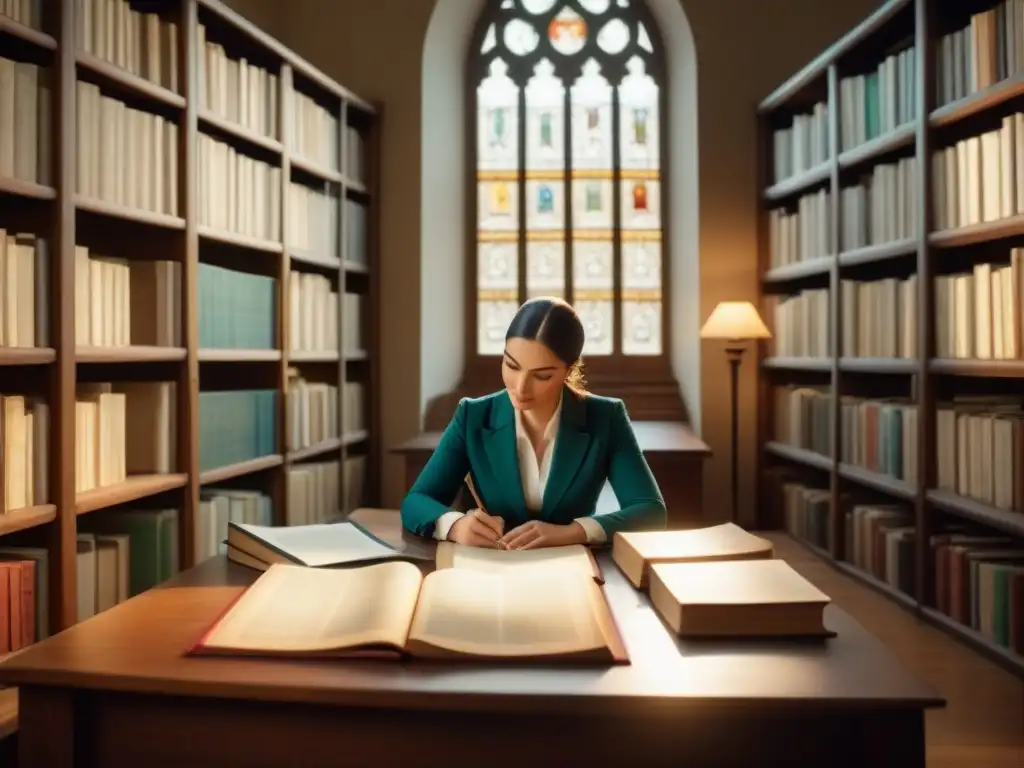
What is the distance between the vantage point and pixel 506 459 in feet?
6.68

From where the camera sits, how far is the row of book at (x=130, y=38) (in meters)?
2.84

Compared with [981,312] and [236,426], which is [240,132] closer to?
[236,426]

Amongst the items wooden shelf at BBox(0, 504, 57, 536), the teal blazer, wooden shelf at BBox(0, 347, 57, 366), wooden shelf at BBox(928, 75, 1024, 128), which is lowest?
wooden shelf at BBox(0, 504, 57, 536)

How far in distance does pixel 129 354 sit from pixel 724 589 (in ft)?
7.23

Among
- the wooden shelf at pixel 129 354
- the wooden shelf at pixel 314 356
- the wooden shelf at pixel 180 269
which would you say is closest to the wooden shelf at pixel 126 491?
the wooden shelf at pixel 180 269

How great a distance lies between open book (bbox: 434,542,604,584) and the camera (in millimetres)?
1524

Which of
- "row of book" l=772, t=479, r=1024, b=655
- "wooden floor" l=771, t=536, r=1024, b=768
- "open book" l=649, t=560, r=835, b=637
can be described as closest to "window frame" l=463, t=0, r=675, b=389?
"row of book" l=772, t=479, r=1024, b=655

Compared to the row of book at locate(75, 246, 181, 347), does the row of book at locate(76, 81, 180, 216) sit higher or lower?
higher

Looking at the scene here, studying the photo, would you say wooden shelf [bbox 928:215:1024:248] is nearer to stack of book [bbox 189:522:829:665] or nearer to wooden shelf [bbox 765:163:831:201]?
wooden shelf [bbox 765:163:831:201]

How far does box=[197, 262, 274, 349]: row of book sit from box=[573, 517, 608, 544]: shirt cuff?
81.4 inches

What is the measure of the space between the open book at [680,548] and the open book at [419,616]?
0.39 feet

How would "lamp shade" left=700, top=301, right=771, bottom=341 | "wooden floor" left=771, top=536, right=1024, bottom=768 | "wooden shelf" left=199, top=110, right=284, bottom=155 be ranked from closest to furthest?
"wooden floor" left=771, top=536, right=1024, bottom=768
"wooden shelf" left=199, top=110, right=284, bottom=155
"lamp shade" left=700, top=301, right=771, bottom=341

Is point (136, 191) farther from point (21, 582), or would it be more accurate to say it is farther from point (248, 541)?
point (248, 541)

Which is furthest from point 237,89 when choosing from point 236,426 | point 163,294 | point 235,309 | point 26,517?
point 26,517
